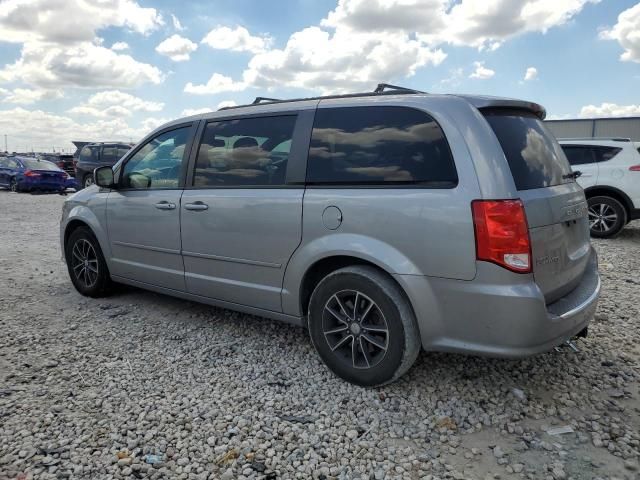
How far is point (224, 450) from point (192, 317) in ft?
6.87

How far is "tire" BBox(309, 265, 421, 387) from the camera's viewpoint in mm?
2975

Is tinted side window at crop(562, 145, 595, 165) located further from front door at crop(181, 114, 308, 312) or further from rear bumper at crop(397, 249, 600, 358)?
front door at crop(181, 114, 308, 312)

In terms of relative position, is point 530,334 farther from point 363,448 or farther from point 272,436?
point 272,436

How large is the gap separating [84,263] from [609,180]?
8062 mm

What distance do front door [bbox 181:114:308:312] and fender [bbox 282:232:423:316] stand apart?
8 centimetres

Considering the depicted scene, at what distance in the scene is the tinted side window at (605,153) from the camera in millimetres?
8617

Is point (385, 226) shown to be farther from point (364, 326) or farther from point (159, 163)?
point (159, 163)

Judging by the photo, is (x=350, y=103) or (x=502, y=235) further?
(x=350, y=103)

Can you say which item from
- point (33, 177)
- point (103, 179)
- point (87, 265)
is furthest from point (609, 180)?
point (33, 177)

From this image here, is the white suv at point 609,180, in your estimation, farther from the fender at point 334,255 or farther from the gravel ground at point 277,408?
the fender at point 334,255

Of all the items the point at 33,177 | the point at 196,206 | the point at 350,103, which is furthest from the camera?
the point at 33,177

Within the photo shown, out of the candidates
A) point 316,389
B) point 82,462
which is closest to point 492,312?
point 316,389

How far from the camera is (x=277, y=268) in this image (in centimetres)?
351

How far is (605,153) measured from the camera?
867 centimetres
